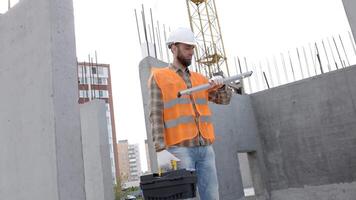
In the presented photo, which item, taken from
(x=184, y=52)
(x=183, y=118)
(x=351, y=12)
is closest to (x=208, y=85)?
(x=183, y=118)

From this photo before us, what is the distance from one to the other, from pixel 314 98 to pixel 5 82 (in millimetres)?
5531

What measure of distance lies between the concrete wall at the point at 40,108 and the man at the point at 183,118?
0.65 meters

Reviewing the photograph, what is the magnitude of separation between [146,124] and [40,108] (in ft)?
6.76

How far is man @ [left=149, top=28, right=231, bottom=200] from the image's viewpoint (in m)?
2.04

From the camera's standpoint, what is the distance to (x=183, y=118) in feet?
6.89

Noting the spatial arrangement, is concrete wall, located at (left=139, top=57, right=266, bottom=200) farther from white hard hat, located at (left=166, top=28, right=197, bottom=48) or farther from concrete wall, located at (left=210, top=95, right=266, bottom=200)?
white hard hat, located at (left=166, top=28, right=197, bottom=48)

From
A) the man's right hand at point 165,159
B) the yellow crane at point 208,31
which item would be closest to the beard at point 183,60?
the man's right hand at point 165,159

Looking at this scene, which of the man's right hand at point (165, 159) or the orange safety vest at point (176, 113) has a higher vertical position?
the orange safety vest at point (176, 113)

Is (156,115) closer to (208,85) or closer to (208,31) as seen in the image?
(208,85)

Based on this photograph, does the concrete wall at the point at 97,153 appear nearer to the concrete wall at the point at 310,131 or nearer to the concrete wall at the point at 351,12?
the concrete wall at the point at 310,131

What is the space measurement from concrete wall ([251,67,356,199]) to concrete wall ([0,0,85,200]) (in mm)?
5337

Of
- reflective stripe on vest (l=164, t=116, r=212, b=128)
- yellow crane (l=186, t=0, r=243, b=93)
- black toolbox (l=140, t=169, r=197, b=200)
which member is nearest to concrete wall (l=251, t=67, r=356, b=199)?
reflective stripe on vest (l=164, t=116, r=212, b=128)

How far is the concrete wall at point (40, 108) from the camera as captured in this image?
7.65 feet

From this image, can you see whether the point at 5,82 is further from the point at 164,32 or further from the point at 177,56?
the point at 164,32
